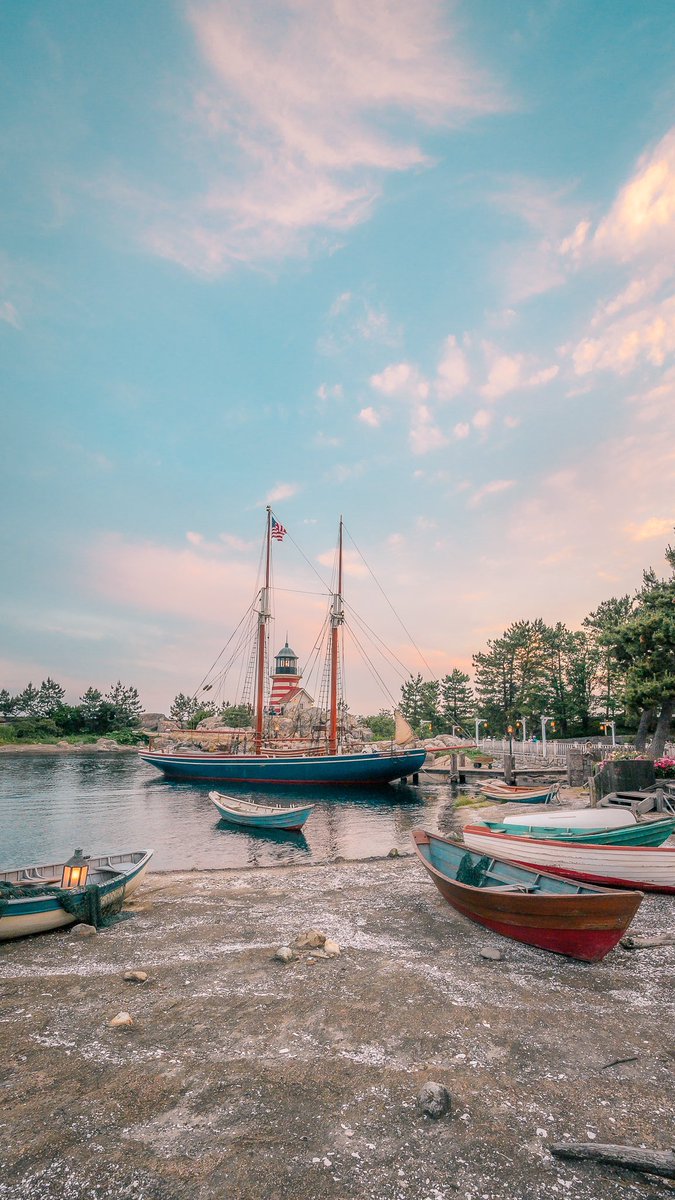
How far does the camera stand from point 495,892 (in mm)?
9312

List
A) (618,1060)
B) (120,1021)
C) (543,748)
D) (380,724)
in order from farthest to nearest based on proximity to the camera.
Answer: (380,724) → (543,748) → (120,1021) → (618,1060)

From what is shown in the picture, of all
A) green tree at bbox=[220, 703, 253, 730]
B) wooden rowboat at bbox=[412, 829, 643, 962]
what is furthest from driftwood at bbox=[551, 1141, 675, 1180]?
green tree at bbox=[220, 703, 253, 730]

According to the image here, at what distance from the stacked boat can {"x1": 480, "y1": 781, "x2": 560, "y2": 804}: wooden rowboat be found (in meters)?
12.5

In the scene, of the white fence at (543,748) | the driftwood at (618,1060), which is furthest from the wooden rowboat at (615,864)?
the white fence at (543,748)

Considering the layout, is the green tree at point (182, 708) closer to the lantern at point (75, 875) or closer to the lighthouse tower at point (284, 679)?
the lighthouse tower at point (284, 679)

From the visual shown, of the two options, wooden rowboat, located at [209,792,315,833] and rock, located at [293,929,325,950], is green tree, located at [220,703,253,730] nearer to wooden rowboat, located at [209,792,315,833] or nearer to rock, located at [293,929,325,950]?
wooden rowboat, located at [209,792,315,833]

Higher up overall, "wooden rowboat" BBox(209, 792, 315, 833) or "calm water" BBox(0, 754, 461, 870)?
"wooden rowboat" BBox(209, 792, 315, 833)

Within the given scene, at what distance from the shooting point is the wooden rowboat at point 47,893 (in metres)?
10.1

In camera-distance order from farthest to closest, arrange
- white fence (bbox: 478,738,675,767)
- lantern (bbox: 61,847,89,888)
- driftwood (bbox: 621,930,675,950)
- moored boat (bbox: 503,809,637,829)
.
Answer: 1. white fence (bbox: 478,738,675,767)
2. moored boat (bbox: 503,809,637,829)
3. lantern (bbox: 61,847,89,888)
4. driftwood (bbox: 621,930,675,950)

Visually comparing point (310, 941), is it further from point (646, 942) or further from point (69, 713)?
point (69, 713)

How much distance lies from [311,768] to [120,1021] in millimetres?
42300

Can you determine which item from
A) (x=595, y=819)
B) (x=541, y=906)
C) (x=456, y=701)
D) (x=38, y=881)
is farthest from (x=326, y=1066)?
(x=456, y=701)

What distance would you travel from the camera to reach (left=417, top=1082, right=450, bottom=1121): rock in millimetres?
5094

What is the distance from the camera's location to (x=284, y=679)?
319 feet
